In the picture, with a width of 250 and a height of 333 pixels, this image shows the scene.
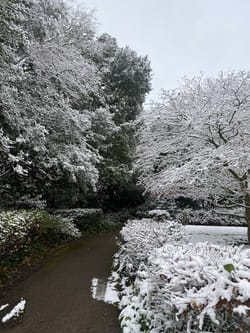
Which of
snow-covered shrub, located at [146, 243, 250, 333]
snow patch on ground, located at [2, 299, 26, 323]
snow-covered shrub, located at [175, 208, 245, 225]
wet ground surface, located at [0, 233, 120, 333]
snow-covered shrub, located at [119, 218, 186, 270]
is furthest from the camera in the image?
snow-covered shrub, located at [175, 208, 245, 225]

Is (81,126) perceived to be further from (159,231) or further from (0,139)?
(159,231)

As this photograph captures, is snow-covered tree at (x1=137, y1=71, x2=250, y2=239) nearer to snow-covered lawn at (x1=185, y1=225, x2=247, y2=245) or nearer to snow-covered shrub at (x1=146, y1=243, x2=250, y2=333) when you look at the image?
snow-covered lawn at (x1=185, y1=225, x2=247, y2=245)

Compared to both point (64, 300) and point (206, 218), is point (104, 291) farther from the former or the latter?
point (206, 218)

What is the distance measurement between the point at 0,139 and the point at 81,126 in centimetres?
391

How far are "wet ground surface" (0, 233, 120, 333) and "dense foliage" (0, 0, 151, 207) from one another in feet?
8.06

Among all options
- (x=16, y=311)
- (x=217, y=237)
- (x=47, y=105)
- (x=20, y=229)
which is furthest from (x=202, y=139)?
(x=16, y=311)

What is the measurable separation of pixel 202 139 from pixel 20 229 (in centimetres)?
512

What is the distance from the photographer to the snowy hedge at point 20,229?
5502 millimetres

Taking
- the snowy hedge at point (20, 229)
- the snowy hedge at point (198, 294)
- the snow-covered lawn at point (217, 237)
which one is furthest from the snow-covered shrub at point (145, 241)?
the snow-covered lawn at point (217, 237)

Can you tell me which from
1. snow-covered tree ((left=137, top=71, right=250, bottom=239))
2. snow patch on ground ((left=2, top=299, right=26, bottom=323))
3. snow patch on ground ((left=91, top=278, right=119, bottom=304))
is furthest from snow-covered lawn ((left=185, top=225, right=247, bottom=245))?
snow patch on ground ((left=2, top=299, right=26, bottom=323))

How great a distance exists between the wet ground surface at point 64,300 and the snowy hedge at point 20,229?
71 centimetres

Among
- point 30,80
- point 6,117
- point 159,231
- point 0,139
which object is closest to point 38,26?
point 30,80

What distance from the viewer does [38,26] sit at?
8.35 metres

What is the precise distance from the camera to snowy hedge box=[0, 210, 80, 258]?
5502 millimetres
